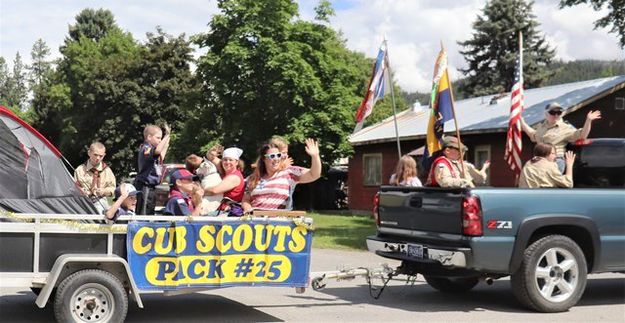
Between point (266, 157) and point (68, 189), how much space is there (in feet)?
6.75

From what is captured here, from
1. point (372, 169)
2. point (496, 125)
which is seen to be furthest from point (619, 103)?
point (372, 169)

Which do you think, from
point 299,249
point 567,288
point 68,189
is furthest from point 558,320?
point 68,189

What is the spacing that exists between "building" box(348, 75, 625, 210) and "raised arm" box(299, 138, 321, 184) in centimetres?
1457

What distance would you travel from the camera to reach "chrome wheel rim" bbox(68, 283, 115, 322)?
6699 millimetres

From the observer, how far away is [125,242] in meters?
6.99

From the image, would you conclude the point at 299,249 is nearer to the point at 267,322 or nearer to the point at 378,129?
the point at 267,322

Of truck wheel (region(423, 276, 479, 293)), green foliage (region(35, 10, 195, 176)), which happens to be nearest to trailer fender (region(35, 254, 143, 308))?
truck wheel (region(423, 276, 479, 293))

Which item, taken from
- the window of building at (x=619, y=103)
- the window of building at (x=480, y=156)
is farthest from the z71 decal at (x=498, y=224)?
the window of building at (x=619, y=103)

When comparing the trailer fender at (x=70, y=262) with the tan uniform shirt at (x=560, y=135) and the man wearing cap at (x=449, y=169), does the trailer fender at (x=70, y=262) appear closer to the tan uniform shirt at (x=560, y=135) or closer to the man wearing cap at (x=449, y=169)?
the man wearing cap at (x=449, y=169)

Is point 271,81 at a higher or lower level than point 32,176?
higher

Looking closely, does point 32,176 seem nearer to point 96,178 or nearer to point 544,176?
point 96,178

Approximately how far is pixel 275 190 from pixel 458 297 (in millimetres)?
2930

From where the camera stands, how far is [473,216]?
7.91 metres

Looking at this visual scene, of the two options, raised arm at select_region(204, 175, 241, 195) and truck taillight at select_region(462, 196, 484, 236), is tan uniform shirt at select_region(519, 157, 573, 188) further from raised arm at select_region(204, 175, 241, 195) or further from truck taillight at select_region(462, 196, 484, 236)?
raised arm at select_region(204, 175, 241, 195)
